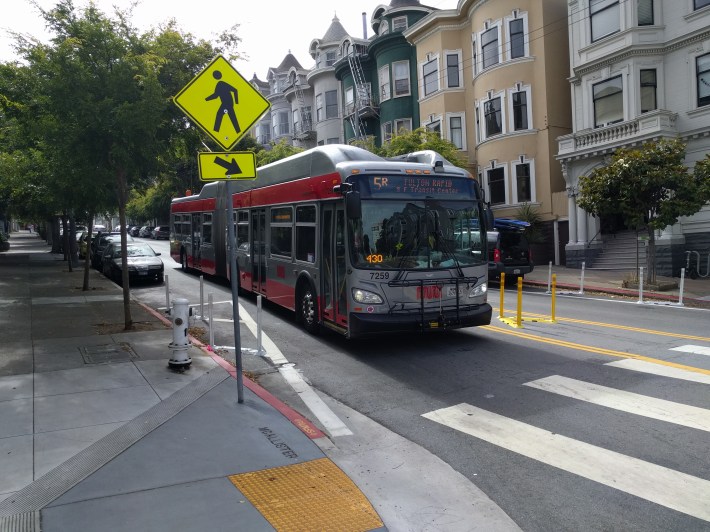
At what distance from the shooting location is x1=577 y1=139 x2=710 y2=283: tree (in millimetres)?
16547

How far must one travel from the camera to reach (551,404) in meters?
6.64

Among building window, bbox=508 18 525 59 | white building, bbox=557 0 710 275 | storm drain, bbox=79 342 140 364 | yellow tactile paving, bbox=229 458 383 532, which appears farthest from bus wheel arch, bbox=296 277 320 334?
building window, bbox=508 18 525 59

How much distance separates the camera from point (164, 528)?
12.8ft

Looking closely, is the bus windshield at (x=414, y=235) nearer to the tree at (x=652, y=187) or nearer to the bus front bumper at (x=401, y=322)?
the bus front bumper at (x=401, y=322)

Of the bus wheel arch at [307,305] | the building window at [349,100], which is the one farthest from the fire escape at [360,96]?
the bus wheel arch at [307,305]

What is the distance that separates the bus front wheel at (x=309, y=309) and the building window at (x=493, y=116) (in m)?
19.1

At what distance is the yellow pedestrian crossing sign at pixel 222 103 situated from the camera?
20.9ft

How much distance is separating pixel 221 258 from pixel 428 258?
10.9 metres

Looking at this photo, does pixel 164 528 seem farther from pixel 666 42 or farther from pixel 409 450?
pixel 666 42

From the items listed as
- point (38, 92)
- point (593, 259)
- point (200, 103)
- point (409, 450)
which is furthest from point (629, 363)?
point (593, 259)

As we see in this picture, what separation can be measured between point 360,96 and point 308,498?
34.0 metres

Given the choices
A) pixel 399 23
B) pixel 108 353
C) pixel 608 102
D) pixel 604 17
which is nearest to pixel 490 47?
pixel 604 17

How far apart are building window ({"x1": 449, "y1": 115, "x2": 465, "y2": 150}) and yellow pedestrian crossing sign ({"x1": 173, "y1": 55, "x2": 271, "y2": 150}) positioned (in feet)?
82.1

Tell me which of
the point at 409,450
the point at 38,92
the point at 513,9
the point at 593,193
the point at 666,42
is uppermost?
the point at 513,9
